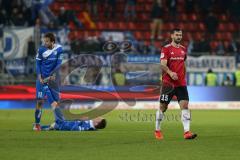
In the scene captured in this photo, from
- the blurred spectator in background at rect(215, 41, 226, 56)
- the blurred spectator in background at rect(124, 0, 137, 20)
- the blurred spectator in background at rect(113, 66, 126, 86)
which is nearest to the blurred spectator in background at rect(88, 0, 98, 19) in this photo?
the blurred spectator in background at rect(124, 0, 137, 20)

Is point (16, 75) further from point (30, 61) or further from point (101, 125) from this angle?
point (101, 125)

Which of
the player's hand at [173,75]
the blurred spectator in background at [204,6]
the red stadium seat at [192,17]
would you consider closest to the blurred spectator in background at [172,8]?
the red stadium seat at [192,17]

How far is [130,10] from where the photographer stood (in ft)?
115

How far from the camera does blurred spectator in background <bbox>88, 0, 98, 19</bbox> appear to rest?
34594 mm

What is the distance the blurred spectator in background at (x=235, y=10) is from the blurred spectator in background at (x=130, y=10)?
15.3ft

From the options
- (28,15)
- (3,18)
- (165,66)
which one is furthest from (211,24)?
(165,66)

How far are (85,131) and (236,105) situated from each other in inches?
469

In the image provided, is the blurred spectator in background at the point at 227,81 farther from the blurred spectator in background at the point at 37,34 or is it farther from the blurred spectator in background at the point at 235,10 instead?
the blurred spectator in background at the point at 37,34

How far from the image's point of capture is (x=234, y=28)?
35.0 m

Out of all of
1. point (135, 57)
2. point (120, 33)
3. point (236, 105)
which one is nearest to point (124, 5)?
point (120, 33)

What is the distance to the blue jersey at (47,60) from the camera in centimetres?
1562

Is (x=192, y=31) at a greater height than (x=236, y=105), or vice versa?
(x=192, y=31)

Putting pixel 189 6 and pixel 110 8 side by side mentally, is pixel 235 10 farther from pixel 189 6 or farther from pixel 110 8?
pixel 110 8

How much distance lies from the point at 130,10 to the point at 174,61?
70.6 ft
